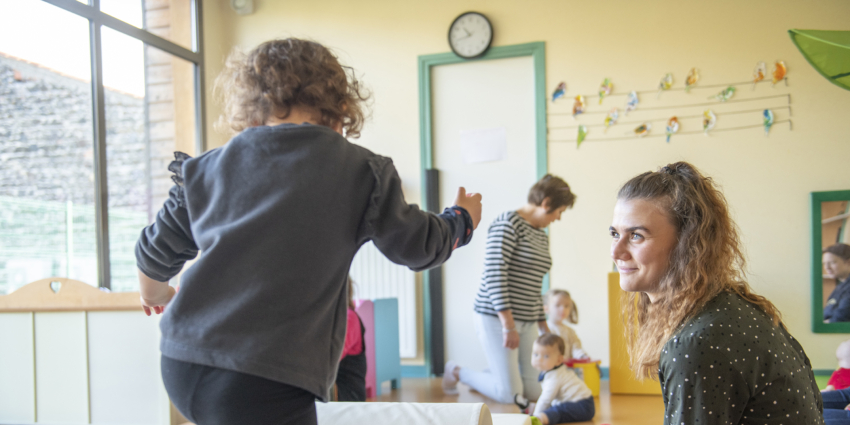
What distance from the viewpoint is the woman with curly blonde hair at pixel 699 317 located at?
844 millimetres

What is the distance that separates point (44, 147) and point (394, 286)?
200 cm

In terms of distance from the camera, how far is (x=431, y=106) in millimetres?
3875

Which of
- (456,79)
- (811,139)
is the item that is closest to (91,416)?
(456,79)

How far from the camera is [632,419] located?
106 inches

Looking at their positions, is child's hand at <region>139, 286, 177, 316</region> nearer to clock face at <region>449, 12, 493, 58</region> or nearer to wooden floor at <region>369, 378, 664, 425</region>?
wooden floor at <region>369, 378, 664, 425</region>

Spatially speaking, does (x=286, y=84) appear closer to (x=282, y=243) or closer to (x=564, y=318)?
(x=282, y=243)

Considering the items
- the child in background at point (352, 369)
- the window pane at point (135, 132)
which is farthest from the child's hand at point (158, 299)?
the window pane at point (135, 132)

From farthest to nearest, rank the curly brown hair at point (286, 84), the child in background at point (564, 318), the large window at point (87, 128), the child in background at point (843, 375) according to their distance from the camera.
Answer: the child in background at point (564, 318) → the large window at point (87, 128) → the child in background at point (843, 375) → the curly brown hair at point (286, 84)

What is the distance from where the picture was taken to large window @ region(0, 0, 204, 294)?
8.74 ft

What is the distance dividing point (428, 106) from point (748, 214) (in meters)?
1.97

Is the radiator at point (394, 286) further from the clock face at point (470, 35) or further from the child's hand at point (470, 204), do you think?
the child's hand at point (470, 204)

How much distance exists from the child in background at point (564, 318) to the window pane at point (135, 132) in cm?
219

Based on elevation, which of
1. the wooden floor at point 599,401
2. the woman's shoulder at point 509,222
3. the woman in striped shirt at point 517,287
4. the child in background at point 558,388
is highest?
the woman's shoulder at point 509,222

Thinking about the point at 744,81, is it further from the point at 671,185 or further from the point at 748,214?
the point at 671,185
